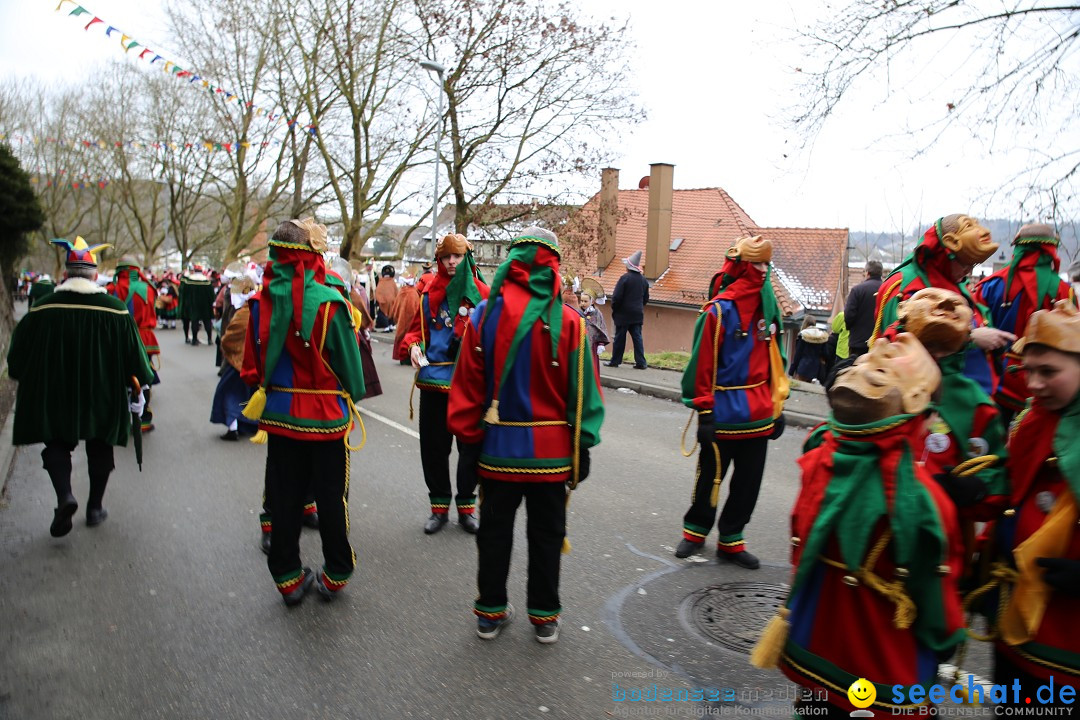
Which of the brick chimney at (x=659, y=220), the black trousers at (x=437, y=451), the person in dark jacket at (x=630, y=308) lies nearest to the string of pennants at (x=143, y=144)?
the brick chimney at (x=659, y=220)

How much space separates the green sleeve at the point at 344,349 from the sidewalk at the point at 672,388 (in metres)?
6.94

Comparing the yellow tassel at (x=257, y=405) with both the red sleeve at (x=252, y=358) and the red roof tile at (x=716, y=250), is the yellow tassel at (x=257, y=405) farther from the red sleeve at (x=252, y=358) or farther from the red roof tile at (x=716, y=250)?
the red roof tile at (x=716, y=250)

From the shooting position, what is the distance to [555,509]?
13.2ft

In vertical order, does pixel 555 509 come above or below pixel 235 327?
below

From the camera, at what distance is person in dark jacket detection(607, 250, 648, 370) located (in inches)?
597

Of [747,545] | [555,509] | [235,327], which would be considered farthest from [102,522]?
[747,545]

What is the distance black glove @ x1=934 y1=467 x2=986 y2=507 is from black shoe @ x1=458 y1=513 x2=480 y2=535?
364 centimetres

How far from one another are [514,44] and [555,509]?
19600 millimetres

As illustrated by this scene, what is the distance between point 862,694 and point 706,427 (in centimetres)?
258

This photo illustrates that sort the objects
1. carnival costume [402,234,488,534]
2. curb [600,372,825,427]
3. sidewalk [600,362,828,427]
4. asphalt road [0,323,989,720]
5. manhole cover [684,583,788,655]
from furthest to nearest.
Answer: sidewalk [600,362,828,427] < curb [600,372,825,427] < carnival costume [402,234,488,534] < manhole cover [684,583,788,655] < asphalt road [0,323,989,720]

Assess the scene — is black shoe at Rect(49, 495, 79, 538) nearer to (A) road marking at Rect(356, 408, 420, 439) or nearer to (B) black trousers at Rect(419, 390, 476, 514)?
(B) black trousers at Rect(419, 390, 476, 514)

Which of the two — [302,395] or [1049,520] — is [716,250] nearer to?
[302,395]

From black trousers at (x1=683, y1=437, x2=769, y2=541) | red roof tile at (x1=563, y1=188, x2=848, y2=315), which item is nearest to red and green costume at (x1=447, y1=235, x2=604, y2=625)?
black trousers at (x1=683, y1=437, x2=769, y2=541)

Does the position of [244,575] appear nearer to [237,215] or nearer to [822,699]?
[822,699]
